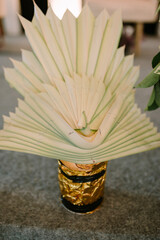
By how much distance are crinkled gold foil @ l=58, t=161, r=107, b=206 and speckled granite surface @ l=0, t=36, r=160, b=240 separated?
0.04 m

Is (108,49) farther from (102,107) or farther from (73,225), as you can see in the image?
(73,225)

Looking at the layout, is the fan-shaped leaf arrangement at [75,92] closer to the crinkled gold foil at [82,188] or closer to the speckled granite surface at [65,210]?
the crinkled gold foil at [82,188]

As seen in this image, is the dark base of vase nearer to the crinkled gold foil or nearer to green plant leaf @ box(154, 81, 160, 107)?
the crinkled gold foil

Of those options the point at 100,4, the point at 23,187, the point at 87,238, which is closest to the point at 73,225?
the point at 87,238

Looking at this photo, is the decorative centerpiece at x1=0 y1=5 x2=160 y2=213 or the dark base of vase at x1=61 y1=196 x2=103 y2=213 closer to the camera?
the decorative centerpiece at x1=0 y1=5 x2=160 y2=213

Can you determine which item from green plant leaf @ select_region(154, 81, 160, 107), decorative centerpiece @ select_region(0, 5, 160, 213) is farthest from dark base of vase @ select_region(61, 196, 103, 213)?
green plant leaf @ select_region(154, 81, 160, 107)

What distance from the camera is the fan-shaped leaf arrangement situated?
0.39 m

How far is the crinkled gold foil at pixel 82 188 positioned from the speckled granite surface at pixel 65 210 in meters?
0.04

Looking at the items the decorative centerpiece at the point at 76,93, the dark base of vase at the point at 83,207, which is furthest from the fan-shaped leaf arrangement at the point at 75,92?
the dark base of vase at the point at 83,207

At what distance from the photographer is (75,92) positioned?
0.40 meters

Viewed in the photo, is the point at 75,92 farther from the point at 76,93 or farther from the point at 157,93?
the point at 157,93

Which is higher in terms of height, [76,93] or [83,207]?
[76,93]

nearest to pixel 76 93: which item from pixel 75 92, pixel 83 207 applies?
pixel 75 92

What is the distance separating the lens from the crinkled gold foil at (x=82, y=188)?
47cm
